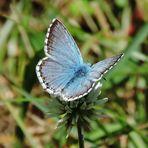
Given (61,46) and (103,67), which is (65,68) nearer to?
(61,46)

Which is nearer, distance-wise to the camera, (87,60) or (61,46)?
(61,46)

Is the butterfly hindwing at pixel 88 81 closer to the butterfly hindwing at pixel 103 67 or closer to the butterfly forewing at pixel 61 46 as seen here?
the butterfly hindwing at pixel 103 67

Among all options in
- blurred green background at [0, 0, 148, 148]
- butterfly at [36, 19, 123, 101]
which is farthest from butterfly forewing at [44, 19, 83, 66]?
blurred green background at [0, 0, 148, 148]

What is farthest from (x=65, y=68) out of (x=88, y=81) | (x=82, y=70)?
(x=88, y=81)

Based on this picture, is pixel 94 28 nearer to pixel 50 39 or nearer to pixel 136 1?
pixel 136 1

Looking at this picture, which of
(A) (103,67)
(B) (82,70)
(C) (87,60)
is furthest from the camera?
(C) (87,60)

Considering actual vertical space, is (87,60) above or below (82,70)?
below

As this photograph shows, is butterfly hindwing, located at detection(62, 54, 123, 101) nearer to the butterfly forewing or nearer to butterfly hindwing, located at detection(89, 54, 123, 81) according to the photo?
butterfly hindwing, located at detection(89, 54, 123, 81)

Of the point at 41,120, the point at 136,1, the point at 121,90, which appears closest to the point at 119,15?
the point at 136,1
